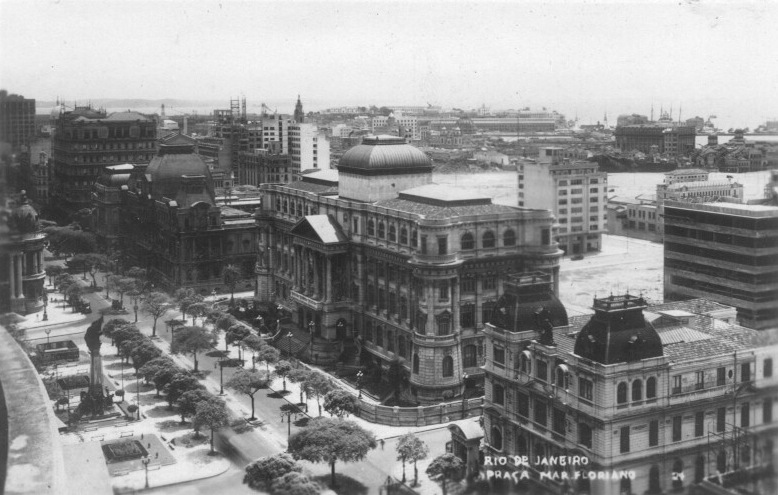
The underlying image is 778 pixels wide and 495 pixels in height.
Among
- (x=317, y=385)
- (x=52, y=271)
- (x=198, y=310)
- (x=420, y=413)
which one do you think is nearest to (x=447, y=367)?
(x=420, y=413)

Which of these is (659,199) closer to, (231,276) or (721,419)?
(231,276)

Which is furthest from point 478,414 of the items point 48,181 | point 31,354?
point 48,181

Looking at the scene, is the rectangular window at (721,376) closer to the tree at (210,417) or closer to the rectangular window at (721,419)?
the rectangular window at (721,419)

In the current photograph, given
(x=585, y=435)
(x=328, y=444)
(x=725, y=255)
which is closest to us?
(x=585, y=435)

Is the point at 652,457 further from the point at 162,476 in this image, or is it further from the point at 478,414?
the point at 162,476

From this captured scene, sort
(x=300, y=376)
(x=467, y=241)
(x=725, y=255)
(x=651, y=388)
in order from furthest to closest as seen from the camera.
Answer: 1. (x=725, y=255)
2. (x=467, y=241)
3. (x=300, y=376)
4. (x=651, y=388)

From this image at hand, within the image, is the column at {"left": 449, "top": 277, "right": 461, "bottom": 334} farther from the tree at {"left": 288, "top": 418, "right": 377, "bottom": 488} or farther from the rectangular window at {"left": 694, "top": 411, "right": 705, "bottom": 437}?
the rectangular window at {"left": 694, "top": 411, "right": 705, "bottom": 437}

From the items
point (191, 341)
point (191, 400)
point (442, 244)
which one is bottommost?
point (191, 400)
